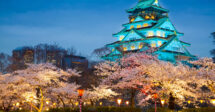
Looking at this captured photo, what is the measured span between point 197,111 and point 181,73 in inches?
188

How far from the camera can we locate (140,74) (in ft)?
107

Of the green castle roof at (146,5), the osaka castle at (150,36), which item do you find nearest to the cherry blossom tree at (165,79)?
the osaka castle at (150,36)

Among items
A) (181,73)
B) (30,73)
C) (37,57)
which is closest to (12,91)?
(30,73)

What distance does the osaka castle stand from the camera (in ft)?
200

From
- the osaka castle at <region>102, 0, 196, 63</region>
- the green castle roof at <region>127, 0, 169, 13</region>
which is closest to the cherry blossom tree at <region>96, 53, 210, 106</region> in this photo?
the osaka castle at <region>102, 0, 196, 63</region>

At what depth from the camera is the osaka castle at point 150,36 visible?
6100 cm

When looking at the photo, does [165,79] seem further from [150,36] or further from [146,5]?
[146,5]

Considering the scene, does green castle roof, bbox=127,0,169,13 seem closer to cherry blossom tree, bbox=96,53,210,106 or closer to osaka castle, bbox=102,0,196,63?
osaka castle, bbox=102,0,196,63

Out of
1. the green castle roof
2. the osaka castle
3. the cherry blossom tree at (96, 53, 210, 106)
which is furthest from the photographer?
the green castle roof

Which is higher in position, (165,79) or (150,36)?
(150,36)

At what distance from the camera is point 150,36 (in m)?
64.9

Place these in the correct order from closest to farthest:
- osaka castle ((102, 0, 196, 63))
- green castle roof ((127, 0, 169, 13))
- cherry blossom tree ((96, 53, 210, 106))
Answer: cherry blossom tree ((96, 53, 210, 106)), osaka castle ((102, 0, 196, 63)), green castle roof ((127, 0, 169, 13))

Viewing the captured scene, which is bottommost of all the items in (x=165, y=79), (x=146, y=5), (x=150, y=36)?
(x=165, y=79)

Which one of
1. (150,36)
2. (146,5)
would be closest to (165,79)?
(150,36)
